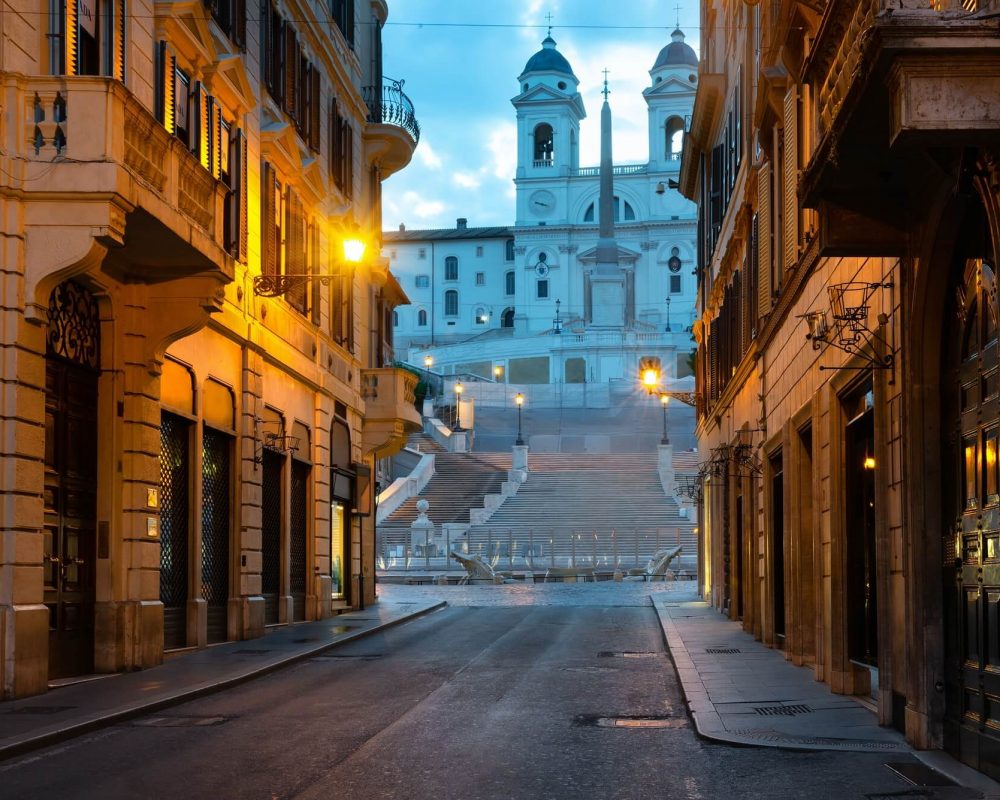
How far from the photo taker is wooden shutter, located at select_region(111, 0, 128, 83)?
17.7 meters

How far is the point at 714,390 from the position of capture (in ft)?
116

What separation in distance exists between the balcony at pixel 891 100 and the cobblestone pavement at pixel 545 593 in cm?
2618

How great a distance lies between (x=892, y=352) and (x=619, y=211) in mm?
130082

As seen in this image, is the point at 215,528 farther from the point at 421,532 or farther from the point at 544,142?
the point at 544,142

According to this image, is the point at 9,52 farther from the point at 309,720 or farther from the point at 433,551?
the point at 433,551

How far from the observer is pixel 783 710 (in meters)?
14.3

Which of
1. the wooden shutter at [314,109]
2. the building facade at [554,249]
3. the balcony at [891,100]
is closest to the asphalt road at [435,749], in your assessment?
the balcony at [891,100]

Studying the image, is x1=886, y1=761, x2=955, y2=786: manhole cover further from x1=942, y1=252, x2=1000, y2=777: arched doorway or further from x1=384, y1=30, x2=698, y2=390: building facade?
x1=384, y1=30, x2=698, y2=390: building facade

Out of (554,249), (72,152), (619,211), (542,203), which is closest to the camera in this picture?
(72,152)

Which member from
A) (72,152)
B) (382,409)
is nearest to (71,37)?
(72,152)

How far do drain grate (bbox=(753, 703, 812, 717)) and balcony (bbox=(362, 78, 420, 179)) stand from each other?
2435 cm

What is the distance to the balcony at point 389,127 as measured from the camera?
3656 cm

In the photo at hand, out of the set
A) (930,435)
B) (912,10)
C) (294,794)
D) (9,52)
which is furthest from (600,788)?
(9,52)

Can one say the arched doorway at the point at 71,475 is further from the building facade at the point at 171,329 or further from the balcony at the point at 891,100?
the balcony at the point at 891,100
